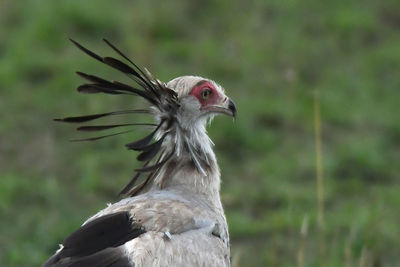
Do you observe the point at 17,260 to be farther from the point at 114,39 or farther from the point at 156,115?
the point at 114,39

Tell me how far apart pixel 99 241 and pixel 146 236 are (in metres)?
0.21

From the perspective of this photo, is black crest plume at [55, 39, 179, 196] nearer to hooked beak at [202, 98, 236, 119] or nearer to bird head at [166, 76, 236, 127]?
bird head at [166, 76, 236, 127]

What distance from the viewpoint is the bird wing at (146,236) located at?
14.4ft

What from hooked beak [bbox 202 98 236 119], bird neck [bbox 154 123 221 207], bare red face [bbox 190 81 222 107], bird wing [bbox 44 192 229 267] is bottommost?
bird wing [bbox 44 192 229 267]

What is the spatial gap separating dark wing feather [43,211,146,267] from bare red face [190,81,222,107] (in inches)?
36.4

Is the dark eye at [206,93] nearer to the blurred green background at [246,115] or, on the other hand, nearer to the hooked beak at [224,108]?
the hooked beak at [224,108]

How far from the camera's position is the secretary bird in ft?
14.6

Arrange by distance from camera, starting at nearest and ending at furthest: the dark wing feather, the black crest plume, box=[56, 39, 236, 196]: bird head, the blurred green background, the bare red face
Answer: the dark wing feather, the black crest plume, box=[56, 39, 236, 196]: bird head, the bare red face, the blurred green background

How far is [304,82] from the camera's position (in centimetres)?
961

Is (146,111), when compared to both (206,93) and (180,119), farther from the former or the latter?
(206,93)

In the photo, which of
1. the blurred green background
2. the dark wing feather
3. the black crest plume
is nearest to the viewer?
the dark wing feather

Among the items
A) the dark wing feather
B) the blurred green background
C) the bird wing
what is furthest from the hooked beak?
the blurred green background

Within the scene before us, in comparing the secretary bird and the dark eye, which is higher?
the dark eye

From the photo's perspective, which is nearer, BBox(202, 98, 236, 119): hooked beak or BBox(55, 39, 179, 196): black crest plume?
BBox(55, 39, 179, 196): black crest plume
